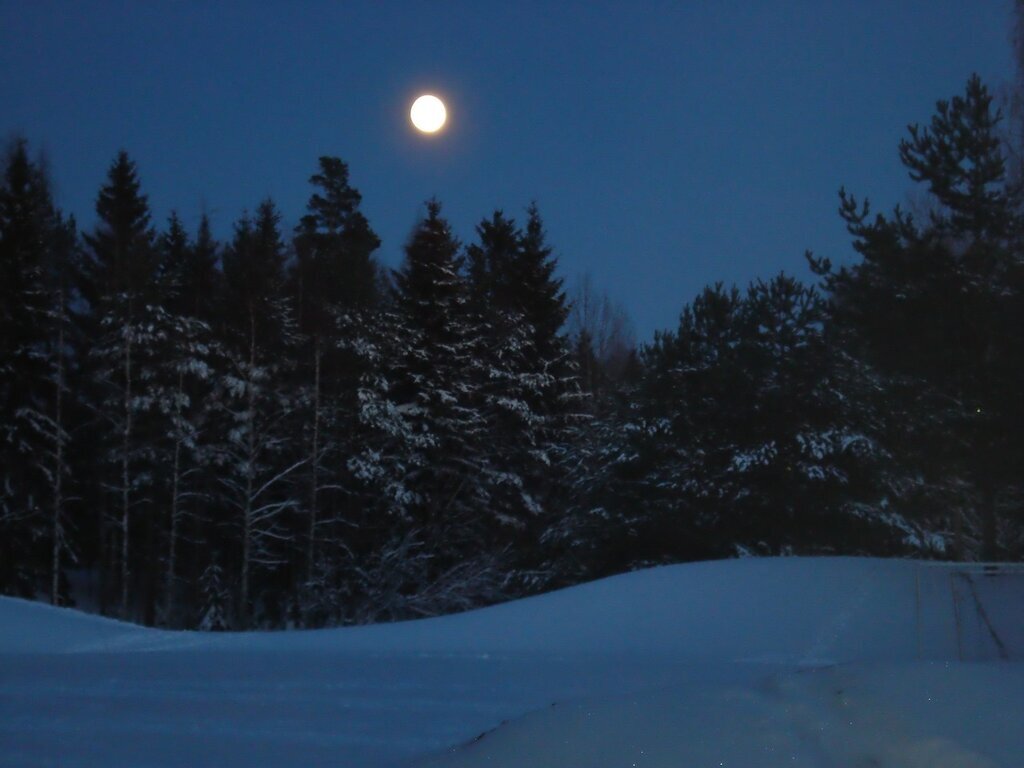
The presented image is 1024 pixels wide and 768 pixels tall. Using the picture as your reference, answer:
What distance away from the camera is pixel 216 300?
26.0 meters

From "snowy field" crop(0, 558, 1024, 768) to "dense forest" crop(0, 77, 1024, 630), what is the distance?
19.4ft

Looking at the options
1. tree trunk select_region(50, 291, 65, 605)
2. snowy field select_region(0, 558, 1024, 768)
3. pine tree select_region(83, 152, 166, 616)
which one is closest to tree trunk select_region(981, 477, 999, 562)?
snowy field select_region(0, 558, 1024, 768)

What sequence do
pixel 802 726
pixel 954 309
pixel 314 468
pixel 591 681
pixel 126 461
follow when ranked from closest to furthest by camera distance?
pixel 802 726 → pixel 591 681 → pixel 954 309 → pixel 126 461 → pixel 314 468

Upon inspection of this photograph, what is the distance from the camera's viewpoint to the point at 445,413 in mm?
25781

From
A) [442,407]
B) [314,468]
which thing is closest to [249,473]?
[314,468]

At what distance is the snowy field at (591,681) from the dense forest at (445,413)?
5926 mm

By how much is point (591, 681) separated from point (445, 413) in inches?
683

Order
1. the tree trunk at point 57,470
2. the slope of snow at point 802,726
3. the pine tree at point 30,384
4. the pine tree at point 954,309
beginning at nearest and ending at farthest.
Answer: the slope of snow at point 802,726
the pine tree at point 954,309
the tree trunk at point 57,470
the pine tree at point 30,384

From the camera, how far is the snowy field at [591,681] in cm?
379

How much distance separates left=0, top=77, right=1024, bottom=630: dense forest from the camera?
53.1 feet

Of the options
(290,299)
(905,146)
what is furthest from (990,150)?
(290,299)

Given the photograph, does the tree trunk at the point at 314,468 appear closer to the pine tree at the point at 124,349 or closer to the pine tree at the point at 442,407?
the pine tree at the point at 442,407

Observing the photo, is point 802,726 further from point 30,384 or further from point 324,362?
point 30,384

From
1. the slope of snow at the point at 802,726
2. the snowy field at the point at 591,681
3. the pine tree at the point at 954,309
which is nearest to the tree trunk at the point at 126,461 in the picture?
the snowy field at the point at 591,681
